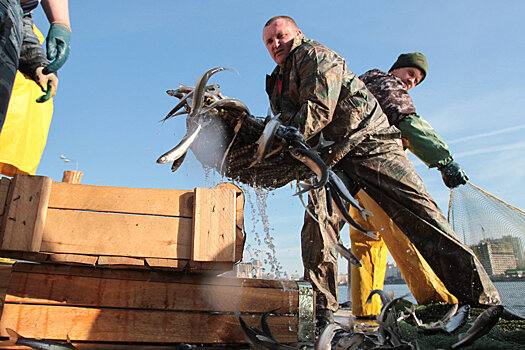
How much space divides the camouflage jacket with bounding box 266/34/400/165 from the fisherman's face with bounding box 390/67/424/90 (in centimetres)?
190

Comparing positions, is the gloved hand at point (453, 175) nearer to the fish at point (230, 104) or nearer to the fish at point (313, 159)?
the fish at point (313, 159)

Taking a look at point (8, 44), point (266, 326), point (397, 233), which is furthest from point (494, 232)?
point (8, 44)

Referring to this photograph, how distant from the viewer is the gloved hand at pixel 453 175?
4582mm

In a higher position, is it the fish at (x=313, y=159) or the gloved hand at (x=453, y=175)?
the gloved hand at (x=453, y=175)

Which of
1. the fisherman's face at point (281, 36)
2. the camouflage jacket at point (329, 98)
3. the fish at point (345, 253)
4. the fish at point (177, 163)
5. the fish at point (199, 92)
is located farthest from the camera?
the fisherman's face at point (281, 36)

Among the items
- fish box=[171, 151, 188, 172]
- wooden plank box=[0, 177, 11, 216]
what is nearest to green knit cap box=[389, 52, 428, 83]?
fish box=[171, 151, 188, 172]

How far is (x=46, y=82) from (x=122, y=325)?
11.1ft

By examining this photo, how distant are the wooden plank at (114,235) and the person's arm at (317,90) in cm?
171

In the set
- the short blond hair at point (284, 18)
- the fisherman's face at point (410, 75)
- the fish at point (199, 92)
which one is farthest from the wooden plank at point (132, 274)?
the fisherman's face at point (410, 75)

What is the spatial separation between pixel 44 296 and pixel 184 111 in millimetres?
1605

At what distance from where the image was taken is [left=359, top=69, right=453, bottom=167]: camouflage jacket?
472 centimetres

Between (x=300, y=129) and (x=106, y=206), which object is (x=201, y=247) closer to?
(x=106, y=206)

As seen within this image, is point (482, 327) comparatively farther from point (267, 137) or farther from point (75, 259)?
point (75, 259)

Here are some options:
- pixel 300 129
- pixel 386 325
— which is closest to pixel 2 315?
pixel 386 325
